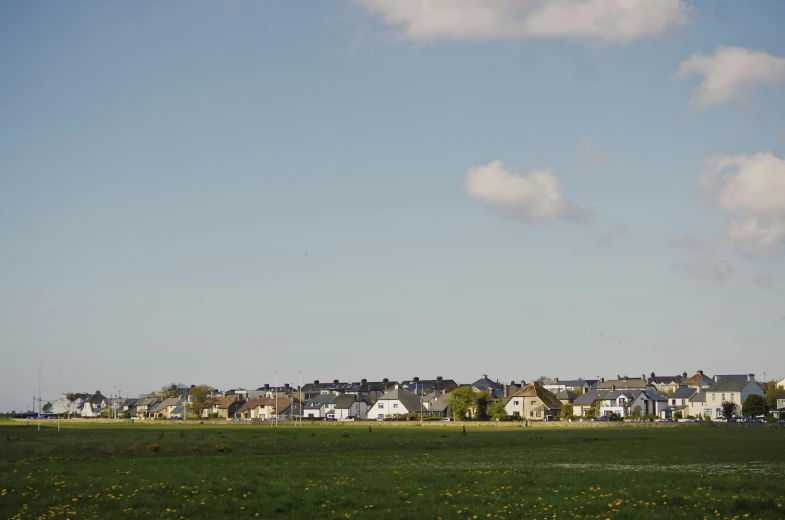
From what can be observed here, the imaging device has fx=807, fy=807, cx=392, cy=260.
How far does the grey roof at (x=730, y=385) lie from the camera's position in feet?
624

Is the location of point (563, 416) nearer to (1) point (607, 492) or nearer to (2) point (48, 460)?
(2) point (48, 460)

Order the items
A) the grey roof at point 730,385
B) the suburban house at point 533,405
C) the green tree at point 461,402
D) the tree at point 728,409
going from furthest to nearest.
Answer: the grey roof at point 730,385, the suburban house at point 533,405, the green tree at point 461,402, the tree at point 728,409

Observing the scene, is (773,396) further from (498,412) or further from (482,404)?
(482,404)

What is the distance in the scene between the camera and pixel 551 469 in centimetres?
4081

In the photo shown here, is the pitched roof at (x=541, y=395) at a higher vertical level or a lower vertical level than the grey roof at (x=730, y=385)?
lower

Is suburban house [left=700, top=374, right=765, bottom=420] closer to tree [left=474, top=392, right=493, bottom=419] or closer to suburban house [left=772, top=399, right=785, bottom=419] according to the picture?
suburban house [left=772, top=399, right=785, bottom=419]

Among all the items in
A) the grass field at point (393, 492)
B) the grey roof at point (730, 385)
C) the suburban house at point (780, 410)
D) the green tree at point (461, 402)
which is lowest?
the suburban house at point (780, 410)

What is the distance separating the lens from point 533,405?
189125 mm

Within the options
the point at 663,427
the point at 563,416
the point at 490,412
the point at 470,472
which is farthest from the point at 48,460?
the point at 563,416

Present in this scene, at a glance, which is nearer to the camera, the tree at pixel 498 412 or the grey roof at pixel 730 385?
the tree at pixel 498 412

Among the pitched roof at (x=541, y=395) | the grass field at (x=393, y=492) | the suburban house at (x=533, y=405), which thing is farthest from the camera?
the pitched roof at (x=541, y=395)

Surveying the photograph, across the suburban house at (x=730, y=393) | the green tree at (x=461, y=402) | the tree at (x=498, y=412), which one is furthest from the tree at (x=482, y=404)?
the suburban house at (x=730, y=393)

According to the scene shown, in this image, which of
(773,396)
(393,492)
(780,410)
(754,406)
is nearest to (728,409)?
(754,406)

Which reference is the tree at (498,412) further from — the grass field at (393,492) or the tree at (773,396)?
the grass field at (393,492)
